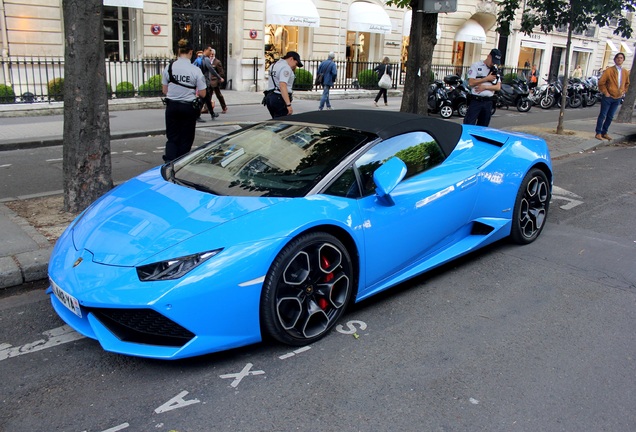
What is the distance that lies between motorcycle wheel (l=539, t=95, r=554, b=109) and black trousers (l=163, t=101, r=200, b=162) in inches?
739

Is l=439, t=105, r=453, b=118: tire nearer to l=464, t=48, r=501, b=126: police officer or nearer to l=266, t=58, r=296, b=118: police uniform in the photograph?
l=464, t=48, r=501, b=126: police officer

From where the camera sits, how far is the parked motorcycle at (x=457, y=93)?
17000 mm

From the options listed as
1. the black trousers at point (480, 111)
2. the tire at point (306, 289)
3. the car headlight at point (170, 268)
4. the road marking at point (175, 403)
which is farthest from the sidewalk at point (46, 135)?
the tire at point (306, 289)

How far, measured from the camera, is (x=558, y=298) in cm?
431

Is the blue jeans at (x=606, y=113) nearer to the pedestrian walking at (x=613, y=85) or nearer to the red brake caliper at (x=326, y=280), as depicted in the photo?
the pedestrian walking at (x=613, y=85)

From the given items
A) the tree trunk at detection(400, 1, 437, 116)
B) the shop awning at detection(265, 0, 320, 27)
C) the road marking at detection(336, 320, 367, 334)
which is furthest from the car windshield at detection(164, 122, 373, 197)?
the shop awning at detection(265, 0, 320, 27)

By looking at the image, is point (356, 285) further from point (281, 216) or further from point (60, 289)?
point (60, 289)

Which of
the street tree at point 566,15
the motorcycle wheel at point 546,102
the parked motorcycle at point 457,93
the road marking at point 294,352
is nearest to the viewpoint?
the road marking at point 294,352

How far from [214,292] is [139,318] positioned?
A: 16.5 inches

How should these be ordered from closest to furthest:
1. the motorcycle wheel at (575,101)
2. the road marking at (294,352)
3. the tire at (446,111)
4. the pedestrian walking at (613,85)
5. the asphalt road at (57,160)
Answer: the road marking at (294,352), the asphalt road at (57,160), the pedestrian walking at (613,85), the tire at (446,111), the motorcycle wheel at (575,101)

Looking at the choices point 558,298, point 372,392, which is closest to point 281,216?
point 372,392

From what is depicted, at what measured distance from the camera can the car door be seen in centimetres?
379

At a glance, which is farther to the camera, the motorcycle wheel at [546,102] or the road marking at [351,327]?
the motorcycle wheel at [546,102]

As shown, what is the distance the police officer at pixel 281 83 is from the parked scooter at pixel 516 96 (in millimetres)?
14108
